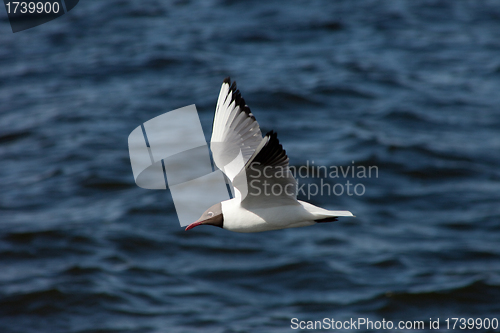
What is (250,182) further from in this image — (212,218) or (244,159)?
(244,159)

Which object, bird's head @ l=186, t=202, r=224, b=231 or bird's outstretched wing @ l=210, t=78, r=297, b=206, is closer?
bird's outstretched wing @ l=210, t=78, r=297, b=206

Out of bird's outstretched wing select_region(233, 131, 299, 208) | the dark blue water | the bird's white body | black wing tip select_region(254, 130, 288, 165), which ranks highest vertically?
black wing tip select_region(254, 130, 288, 165)

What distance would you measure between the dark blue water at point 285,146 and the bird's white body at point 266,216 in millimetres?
6372

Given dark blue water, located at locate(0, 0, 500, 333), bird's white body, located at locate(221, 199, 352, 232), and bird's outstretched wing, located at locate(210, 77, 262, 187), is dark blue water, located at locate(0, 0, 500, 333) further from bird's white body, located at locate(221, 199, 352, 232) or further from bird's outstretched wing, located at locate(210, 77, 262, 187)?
bird's white body, located at locate(221, 199, 352, 232)

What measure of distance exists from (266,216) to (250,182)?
1.13 feet

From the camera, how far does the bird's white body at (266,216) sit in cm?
501

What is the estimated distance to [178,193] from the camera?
45.5 ft

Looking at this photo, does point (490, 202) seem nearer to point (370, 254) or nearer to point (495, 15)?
point (370, 254)

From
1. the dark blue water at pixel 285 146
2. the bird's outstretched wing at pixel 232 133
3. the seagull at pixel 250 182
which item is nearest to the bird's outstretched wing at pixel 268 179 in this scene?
the seagull at pixel 250 182

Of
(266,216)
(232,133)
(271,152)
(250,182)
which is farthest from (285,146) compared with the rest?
(271,152)

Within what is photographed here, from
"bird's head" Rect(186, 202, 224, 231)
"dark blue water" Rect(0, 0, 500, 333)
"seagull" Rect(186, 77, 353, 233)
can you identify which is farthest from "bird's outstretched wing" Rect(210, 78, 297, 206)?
"dark blue water" Rect(0, 0, 500, 333)

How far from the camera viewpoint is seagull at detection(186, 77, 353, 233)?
471 centimetres

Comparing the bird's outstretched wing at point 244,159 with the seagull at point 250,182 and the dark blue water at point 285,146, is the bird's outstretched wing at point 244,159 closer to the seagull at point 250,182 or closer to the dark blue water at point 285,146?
the seagull at point 250,182

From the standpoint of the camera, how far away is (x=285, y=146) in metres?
14.6
